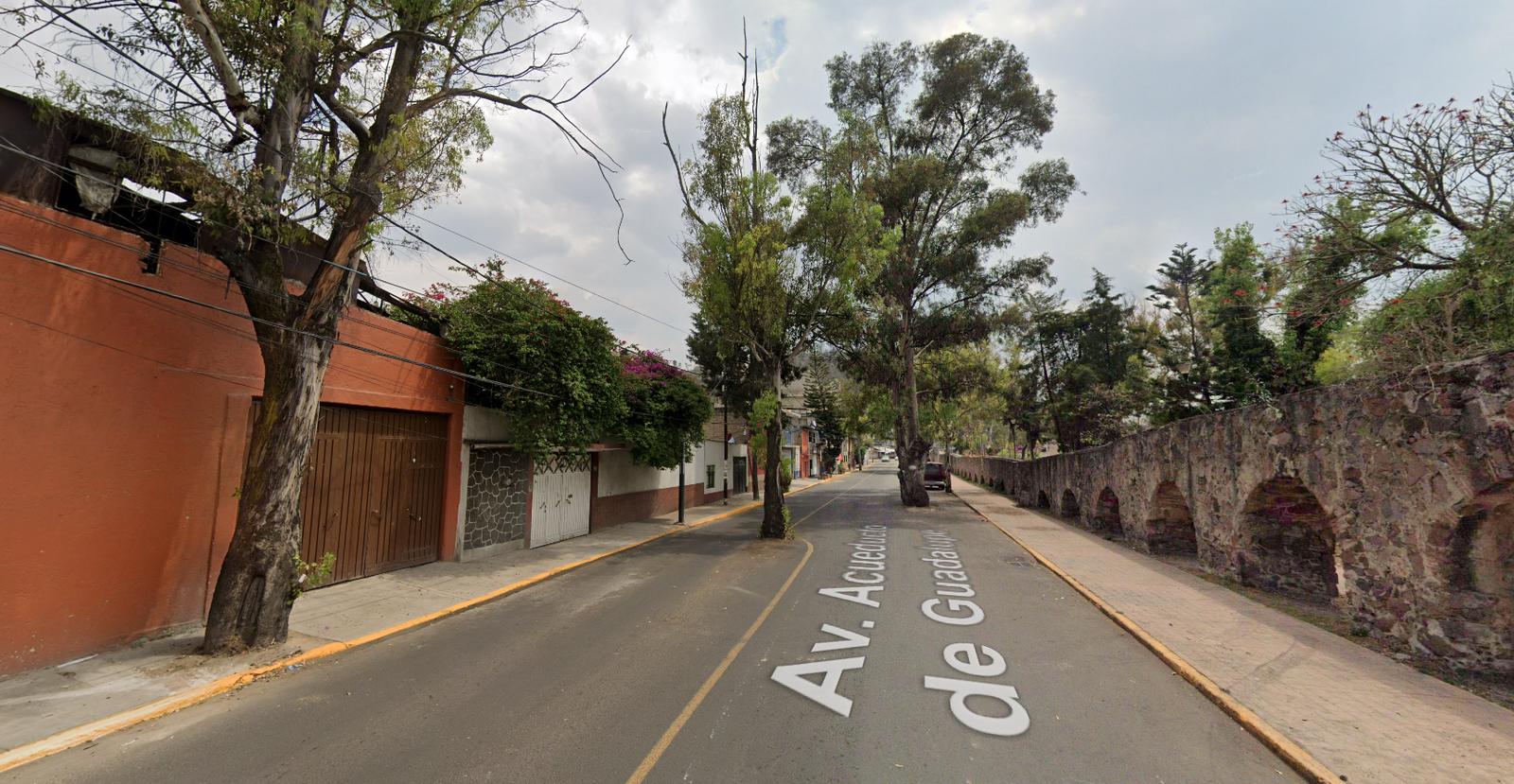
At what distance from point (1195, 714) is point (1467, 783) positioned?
4.74 feet

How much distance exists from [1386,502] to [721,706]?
755cm

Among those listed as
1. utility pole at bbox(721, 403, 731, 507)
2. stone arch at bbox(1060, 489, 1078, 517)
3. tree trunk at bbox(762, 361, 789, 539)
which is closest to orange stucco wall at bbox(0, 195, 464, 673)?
tree trunk at bbox(762, 361, 789, 539)

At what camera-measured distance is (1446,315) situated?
6.61m

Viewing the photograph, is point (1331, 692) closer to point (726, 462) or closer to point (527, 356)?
point (527, 356)

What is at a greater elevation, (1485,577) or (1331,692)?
(1485,577)

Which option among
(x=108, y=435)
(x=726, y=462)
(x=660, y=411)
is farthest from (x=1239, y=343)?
(x=108, y=435)

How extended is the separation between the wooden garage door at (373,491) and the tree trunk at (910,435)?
17.8 meters

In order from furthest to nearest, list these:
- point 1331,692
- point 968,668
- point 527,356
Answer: point 527,356, point 968,668, point 1331,692

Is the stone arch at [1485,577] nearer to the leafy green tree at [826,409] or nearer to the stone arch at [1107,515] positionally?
the stone arch at [1107,515]

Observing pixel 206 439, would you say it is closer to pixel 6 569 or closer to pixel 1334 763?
pixel 6 569

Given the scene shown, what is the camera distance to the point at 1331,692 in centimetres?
513

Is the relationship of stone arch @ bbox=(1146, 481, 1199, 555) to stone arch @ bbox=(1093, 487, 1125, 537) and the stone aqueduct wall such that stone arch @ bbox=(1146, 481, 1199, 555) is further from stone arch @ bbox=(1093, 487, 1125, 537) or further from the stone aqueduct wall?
stone arch @ bbox=(1093, 487, 1125, 537)

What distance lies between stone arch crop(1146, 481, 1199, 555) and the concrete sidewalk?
4.00m

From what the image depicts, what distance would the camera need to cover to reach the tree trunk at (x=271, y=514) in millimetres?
5902
